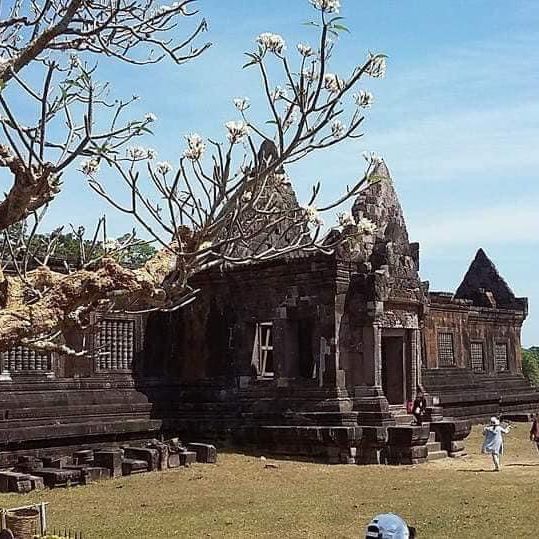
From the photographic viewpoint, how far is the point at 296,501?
43.3ft

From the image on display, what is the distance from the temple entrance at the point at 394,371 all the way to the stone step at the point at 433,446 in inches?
78.1

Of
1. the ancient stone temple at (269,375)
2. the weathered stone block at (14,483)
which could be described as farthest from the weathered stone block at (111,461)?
the weathered stone block at (14,483)

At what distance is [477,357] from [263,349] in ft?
37.0

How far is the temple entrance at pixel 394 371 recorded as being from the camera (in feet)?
67.9

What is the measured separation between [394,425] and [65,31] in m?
12.2

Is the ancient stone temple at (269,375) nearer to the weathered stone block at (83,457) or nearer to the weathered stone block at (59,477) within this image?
the weathered stone block at (83,457)

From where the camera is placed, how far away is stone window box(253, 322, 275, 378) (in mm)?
20516

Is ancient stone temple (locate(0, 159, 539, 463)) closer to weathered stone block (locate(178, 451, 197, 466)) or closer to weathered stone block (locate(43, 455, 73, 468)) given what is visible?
weathered stone block (locate(43, 455, 73, 468))

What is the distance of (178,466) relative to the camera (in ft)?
55.1

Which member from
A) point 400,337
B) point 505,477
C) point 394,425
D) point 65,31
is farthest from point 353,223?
point 400,337

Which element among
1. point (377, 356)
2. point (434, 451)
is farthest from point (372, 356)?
point (434, 451)

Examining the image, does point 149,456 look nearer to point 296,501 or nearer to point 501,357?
point 296,501

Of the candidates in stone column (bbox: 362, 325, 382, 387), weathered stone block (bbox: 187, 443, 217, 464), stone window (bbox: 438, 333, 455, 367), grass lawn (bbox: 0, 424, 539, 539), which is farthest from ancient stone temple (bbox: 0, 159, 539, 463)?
stone window (bbox: 438, 333, 455, 367)

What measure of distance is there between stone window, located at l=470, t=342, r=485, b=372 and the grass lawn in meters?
13.4
